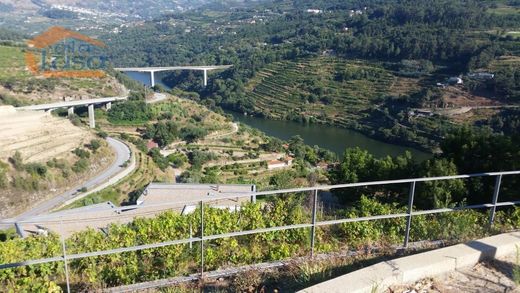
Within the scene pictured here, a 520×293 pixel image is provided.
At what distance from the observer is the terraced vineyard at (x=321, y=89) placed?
4725cm

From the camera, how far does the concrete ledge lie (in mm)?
2174

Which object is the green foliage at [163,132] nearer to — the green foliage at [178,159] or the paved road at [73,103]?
the green foliage at [178,159]

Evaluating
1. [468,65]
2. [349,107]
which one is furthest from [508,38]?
[349,107]

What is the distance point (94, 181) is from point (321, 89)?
3443cm

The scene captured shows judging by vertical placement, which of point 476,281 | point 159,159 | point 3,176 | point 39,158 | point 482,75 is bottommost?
point 159,159

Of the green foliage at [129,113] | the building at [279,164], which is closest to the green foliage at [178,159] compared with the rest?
the building at [279,164]

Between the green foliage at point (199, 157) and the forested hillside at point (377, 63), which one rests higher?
the forested hillside at point (377, 63)

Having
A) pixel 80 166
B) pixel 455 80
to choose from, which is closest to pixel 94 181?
pixel 80 166

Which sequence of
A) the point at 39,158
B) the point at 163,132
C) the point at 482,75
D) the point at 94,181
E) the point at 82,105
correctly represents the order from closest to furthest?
the point at 39,158 < the point at 94,181 < the point at 163,132 < the point at 82,105 < the point at 482,75

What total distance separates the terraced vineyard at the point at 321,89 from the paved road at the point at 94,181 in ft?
77.3

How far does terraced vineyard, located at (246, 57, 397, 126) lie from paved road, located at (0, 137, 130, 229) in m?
23.6

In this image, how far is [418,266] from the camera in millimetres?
2410

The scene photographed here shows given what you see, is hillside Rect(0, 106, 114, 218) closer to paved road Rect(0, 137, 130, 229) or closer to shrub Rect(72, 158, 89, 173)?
shrub Rect(72, 158, 89, 173)

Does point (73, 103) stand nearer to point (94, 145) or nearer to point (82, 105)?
point (82, 105)
